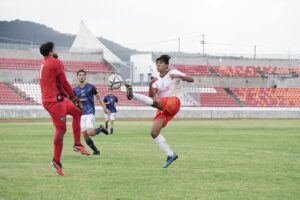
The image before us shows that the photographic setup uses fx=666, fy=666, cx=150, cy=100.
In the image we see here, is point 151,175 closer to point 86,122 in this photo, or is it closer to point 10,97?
point 86,122

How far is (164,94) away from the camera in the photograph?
15.1 meters

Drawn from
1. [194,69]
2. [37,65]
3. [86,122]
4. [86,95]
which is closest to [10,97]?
[37,65]

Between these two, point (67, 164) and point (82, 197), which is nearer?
point (82, 197)

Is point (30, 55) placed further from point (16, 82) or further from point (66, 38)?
point (66, 38)

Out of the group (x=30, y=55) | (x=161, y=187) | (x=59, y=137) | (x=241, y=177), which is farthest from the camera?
(x=30, y=55)

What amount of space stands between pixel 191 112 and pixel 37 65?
17619 mm

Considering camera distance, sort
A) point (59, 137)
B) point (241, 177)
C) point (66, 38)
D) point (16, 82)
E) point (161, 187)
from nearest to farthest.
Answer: point (161, 187) → point (241, 177) → point (59, 137) → point (16, 82) → point (66, 38)

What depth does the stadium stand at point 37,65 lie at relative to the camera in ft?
220

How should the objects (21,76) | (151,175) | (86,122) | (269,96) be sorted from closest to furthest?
(151,175)
(86,122)
(21,76)
(269,96)

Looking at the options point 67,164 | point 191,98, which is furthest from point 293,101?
point 67,164

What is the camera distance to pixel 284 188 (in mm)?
10898

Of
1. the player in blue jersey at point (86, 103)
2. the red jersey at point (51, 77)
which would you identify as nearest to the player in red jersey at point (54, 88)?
the red jersey at point (51, 77)

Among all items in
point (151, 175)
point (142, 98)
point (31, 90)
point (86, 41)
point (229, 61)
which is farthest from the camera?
point (229, 61)

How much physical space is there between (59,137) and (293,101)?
202 feet
